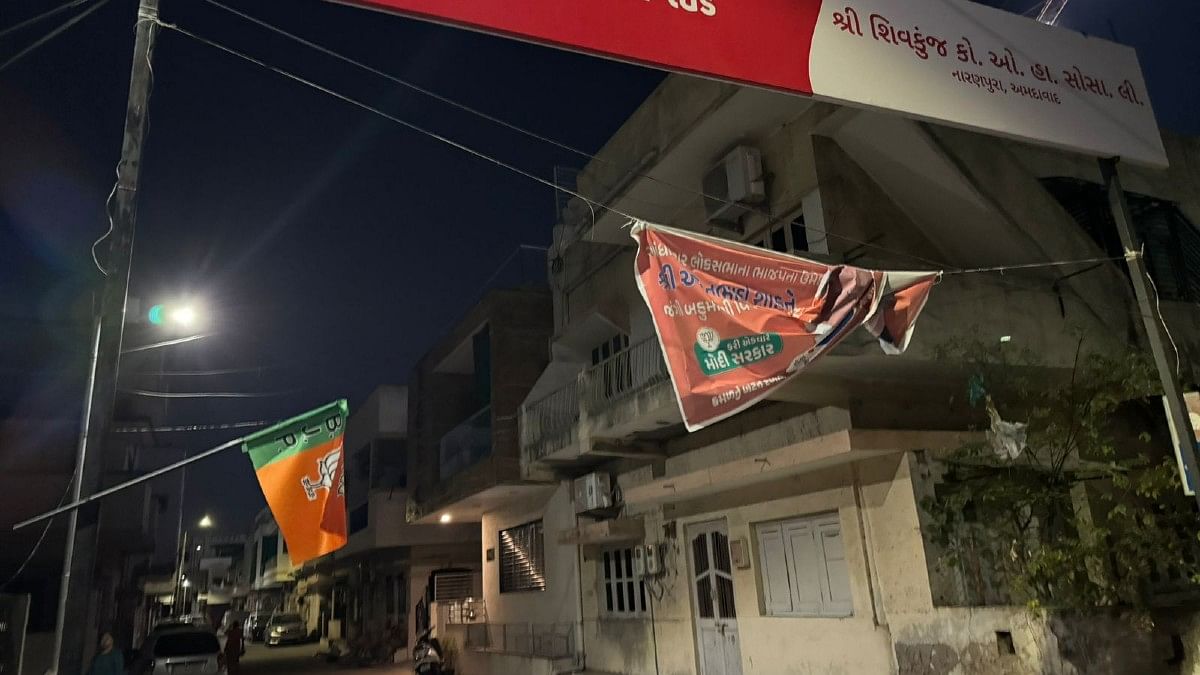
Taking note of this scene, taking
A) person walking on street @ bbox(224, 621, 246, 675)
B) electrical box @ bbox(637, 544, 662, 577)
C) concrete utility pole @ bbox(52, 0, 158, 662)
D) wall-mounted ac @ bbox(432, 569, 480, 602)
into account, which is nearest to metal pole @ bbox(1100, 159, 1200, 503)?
concrete utility pole @ bbox(52, 0, 158, 662)

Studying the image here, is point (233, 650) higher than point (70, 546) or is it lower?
lower

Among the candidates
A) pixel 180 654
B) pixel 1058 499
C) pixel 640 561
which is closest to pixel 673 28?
pixel 1058 499

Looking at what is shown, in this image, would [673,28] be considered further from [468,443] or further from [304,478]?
[468,443]

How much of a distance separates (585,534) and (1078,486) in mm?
8549

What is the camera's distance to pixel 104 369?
535cm

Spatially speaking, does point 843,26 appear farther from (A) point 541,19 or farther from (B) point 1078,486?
(B) point 1078,486

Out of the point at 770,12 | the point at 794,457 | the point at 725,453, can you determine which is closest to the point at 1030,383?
the point at 794,457

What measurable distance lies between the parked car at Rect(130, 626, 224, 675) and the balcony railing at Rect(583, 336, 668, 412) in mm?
10264

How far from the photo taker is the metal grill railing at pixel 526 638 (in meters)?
16.6

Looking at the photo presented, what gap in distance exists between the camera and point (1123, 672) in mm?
7688

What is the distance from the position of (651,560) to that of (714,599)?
160 cm

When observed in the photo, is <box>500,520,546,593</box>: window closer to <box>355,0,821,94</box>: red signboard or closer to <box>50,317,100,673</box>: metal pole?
<box>50,317,100,673</box>: metal pole

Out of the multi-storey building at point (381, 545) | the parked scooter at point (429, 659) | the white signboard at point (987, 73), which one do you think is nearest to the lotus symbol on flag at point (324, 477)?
the white signboard at point (987, 73)

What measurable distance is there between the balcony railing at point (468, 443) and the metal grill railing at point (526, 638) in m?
4.13
